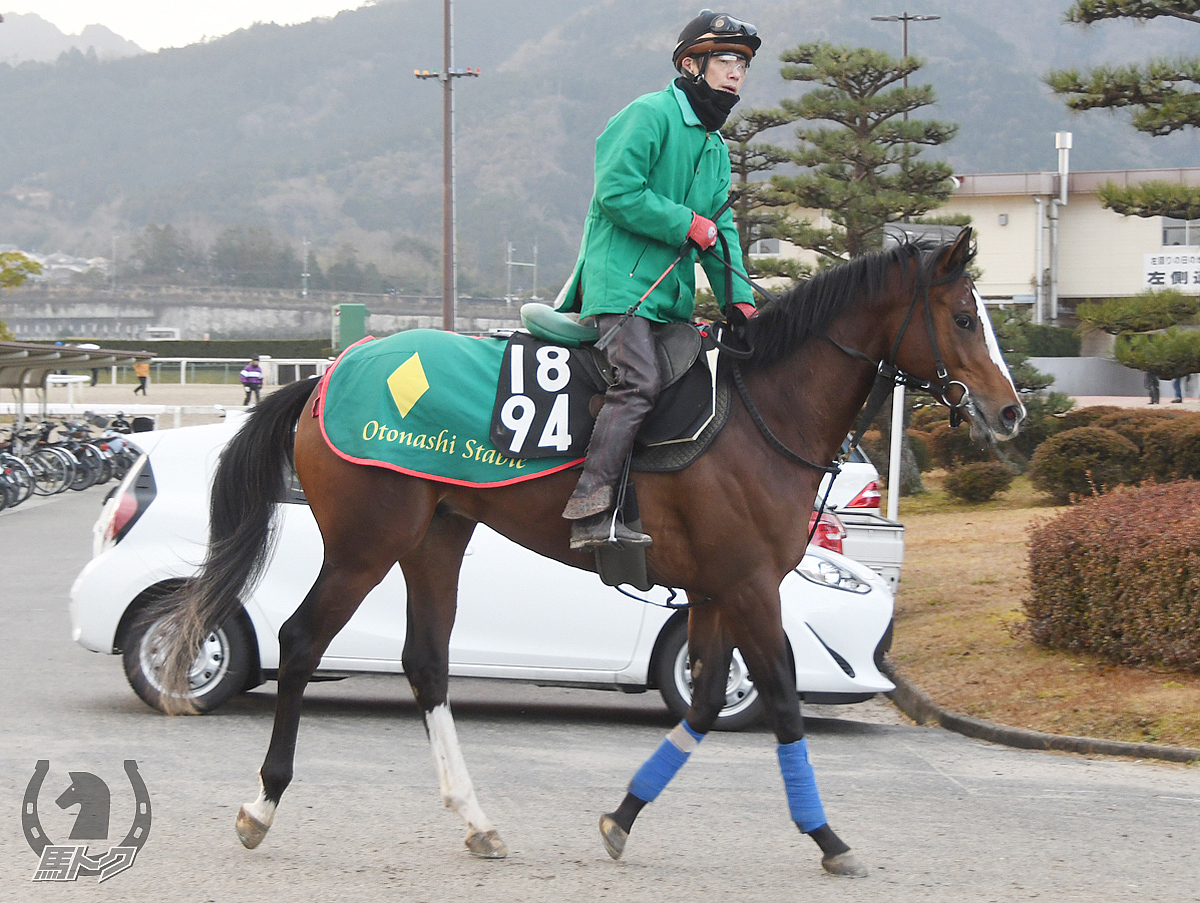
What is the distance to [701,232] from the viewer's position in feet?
16.3

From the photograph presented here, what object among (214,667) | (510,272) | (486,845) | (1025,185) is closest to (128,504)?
(214,667)

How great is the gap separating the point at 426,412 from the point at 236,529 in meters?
1.07

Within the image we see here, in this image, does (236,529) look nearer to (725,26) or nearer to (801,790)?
(801,790)

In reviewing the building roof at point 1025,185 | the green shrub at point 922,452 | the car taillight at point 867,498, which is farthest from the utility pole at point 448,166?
the car taillight at point 867,498

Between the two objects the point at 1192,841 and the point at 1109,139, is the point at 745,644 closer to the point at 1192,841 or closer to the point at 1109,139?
the point at 1192,841

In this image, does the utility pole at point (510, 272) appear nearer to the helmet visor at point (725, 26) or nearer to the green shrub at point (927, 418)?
the green shrub at point (927, 418)

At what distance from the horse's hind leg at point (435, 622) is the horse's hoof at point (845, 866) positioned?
143 cm

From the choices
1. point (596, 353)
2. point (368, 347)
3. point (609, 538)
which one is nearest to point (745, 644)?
point (609, 538)

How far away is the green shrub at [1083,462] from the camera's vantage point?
17.7 m

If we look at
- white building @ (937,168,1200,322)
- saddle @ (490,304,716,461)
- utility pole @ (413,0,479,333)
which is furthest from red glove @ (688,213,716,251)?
white building @ (937,168,1200,322)

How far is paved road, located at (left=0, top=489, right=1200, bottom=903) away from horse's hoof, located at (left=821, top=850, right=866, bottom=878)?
66 mm

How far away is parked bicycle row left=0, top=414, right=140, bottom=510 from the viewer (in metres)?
23.1

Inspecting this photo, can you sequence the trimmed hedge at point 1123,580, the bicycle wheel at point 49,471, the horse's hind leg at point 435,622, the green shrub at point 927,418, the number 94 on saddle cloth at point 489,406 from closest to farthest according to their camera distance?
the number 94 on saddle cloth at point 489,406 → the horse's hind leg at point 435,622 → the trimmed hedge at point 1123,580 → the bicycle wheel at point 49,471 → the green shrub at point 927,418

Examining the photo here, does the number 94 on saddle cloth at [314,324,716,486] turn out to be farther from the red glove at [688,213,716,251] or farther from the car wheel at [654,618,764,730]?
the car wheel at [654,618,764,730]
